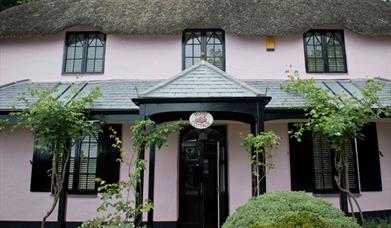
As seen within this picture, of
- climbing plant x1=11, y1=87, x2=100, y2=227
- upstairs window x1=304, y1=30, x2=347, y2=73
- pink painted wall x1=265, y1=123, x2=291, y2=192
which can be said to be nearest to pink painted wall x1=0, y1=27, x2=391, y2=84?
upstairs window x1=304, y1=30, x2=347, y2=73

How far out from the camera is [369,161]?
27.5 feet

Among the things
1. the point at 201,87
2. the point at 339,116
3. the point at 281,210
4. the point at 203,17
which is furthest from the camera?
the point at 203,17

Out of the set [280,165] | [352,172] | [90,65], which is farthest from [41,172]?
[352,172]

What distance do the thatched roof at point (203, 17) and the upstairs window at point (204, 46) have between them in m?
0.43

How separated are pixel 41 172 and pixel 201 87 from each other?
5262mm

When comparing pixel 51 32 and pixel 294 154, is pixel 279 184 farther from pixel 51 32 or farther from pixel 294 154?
pixel 51 32

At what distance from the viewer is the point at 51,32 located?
8992 millimetres

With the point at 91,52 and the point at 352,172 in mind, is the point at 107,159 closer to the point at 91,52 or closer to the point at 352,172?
the point at 91,52

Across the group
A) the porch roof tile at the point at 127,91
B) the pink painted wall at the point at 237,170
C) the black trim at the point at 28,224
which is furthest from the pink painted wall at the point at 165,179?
the porch roof tile at the point at 127,91

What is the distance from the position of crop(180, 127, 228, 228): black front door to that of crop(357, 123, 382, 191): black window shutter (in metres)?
3.82

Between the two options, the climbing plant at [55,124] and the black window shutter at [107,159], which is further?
the black window shutter at [107,159]

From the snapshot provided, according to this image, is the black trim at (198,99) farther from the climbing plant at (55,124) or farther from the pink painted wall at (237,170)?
the pink painted wall at (237,170)

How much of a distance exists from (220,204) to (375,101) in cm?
473

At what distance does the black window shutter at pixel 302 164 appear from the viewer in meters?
8.23
